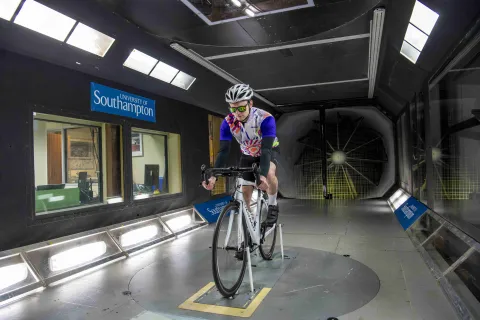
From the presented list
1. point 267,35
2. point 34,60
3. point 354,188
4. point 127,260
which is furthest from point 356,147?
point 34,60

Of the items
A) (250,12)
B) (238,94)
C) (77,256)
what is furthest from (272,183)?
(77,256)

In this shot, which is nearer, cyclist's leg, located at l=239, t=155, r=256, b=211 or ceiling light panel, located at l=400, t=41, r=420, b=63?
cyclist's leg, located at l=239, t=155, r=256, b=211

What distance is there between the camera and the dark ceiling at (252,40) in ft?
11.5

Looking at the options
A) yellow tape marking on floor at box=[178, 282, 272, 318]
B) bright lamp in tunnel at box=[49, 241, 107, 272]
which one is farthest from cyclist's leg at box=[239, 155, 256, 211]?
bright lamp in tunnel at box=[49, 241, 107, 272]

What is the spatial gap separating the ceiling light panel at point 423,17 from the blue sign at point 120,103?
4111mm

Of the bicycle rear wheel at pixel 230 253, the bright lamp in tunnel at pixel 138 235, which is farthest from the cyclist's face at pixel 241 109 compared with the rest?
the bright lamp in tunnel at pixel 138 235

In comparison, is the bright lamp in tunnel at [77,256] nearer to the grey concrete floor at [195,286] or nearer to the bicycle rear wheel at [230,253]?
the grey concrete floor at [195,286]

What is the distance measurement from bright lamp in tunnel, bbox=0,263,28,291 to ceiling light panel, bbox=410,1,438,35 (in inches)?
198

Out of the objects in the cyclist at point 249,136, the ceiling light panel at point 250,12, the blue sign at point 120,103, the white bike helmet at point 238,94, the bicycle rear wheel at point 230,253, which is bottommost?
the bicycle rear wheel at point 230,253

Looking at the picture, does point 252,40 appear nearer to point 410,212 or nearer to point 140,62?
point 140,62

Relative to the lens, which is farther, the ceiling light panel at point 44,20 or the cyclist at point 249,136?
the ceiling light panel at point 44,20

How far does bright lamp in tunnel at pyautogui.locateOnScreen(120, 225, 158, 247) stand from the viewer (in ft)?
Result: 14.7

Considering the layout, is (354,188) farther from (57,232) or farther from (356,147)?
(57,232)

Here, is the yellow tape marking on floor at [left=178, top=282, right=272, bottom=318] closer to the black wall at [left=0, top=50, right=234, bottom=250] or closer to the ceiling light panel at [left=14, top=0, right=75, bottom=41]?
the black wall at [left=0, top=50, right=234, bottom=250]
